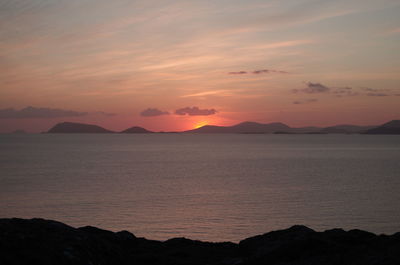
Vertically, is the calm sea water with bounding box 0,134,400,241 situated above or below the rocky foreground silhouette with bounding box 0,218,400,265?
below

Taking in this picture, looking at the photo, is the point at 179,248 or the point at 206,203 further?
the point at 206,203

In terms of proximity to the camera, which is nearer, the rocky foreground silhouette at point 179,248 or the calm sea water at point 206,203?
the rocky foreground silhouette at point 179,248

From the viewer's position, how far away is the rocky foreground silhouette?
11.0 m

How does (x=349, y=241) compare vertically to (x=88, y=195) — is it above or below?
above

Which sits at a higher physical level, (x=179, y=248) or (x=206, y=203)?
(x=179, y=248)

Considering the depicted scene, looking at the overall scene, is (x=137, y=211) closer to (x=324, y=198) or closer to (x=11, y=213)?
(x=11, y=213)

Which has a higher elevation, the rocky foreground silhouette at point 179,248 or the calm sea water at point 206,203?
the rocky foreground silhouette at point 179,248

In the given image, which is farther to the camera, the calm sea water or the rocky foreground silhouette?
the calm sea water

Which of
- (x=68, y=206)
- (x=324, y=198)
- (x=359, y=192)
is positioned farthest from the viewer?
(x=359, y=192)

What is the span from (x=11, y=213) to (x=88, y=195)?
585 inches

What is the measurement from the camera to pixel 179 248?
17.0 metres

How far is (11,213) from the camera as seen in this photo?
149ft

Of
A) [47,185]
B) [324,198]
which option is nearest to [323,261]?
[324,198]

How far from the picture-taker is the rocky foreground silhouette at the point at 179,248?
10984 mm
